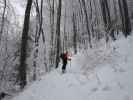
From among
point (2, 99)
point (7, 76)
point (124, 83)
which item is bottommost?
point (2, 99)

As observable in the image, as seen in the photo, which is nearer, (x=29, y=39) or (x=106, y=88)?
(x=106, y=88)

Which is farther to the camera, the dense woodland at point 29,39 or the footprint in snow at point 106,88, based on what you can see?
the dense woodland at point 29,39

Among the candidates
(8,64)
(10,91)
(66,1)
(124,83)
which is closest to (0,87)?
(10,91)

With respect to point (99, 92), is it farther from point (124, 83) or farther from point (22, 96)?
point (22, 96)

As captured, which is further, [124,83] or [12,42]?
[12,42]

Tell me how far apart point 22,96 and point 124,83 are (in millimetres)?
6346

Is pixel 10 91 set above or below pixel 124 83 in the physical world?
below

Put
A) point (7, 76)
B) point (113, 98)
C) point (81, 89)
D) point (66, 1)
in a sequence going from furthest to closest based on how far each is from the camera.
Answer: point (66, 1) < point (7, 76) < point (81, 89) < point (113, 98)

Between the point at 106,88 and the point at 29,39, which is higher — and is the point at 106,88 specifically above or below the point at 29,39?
below

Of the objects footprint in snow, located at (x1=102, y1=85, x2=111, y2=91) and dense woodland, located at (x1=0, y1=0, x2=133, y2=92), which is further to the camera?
dense woodland, located at (x1=0, y1=0, x2=133, y2=92)

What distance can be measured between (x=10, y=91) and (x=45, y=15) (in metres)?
17.4

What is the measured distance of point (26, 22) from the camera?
10383 millimetres

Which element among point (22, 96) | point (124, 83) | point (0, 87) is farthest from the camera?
point (0, 87)

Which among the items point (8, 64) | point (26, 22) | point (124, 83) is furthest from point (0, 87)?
point (124, 83)
